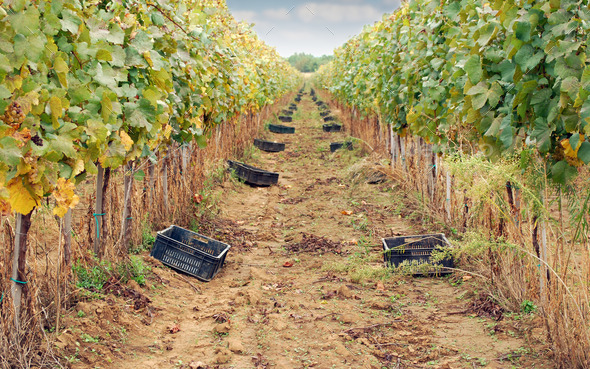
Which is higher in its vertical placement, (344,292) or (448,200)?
(448,200)

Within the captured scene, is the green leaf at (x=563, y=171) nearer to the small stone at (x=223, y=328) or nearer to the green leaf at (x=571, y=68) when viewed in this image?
the green leaf at (x=571, y=68)

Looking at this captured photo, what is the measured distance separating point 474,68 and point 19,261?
3.19m

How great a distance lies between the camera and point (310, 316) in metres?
4.14

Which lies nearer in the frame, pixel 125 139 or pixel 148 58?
pixel 125 139

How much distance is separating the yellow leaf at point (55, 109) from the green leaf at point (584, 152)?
9.08ft

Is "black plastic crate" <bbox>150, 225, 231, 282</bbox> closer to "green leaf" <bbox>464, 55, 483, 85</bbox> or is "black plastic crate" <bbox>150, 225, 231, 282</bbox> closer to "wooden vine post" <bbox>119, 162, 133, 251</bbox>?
"wooden vine post" <bbox>119, 162, 133, 251</bbox>

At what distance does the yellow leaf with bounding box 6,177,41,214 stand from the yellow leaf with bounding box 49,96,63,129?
1.07ft

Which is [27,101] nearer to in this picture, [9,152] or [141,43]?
[9,152]

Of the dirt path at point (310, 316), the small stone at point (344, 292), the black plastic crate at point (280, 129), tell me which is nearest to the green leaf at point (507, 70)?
the dirt path at point (310, 316)

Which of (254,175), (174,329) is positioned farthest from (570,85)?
(254,175)

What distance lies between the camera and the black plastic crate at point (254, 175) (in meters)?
9.55

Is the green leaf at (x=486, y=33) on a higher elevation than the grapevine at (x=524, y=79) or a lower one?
higher

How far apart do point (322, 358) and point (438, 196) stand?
3.65 metres

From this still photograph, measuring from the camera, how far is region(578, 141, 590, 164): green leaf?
2.79 metres
